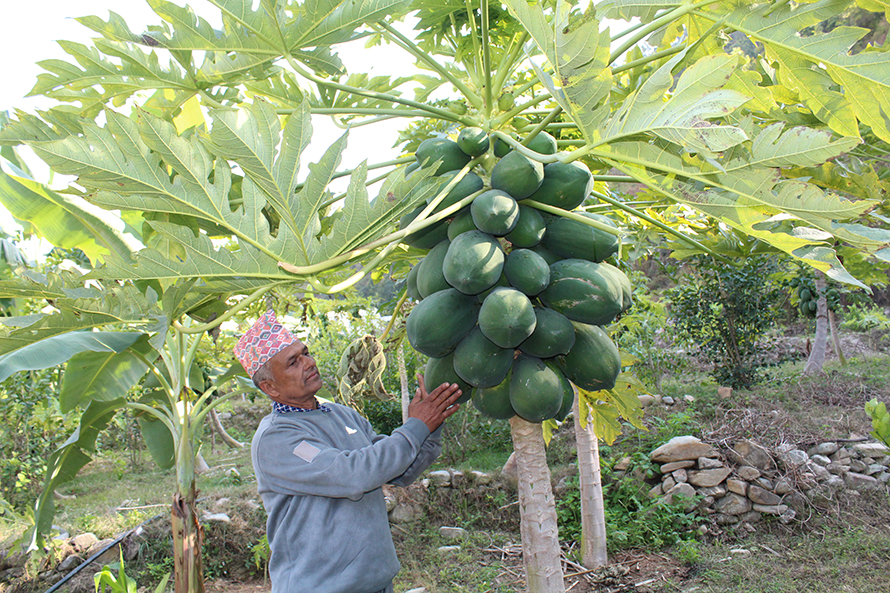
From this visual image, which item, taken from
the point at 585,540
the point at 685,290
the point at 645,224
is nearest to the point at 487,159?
the point at 645,224

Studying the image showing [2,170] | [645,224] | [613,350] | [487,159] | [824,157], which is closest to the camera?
[824,157]

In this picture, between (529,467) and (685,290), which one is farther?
(685,290)

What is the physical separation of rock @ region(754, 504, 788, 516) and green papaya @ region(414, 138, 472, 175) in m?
4.59

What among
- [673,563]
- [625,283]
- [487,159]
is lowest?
[673,563]

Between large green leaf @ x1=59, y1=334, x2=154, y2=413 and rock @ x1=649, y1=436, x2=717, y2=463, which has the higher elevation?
large green leaf @ x1=59, y1=334, x2=154, y2=413

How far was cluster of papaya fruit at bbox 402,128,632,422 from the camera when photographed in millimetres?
1267

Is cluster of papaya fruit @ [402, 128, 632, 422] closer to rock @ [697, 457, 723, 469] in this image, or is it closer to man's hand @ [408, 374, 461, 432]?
man's hand @ [408, 374, 461, 432]

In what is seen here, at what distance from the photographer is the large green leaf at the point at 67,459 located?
119 inches

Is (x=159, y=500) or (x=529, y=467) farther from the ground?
(x=529, y=467)

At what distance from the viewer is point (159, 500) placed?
6523 mm

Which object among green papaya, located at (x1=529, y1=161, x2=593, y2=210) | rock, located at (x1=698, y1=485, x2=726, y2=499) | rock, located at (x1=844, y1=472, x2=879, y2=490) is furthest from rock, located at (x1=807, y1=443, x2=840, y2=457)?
green papaya, located at (x1=529, y1=161, x2=593, y2=210)

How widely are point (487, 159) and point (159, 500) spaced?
6.69 meters

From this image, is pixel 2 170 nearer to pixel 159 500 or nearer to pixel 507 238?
pixel 507 238

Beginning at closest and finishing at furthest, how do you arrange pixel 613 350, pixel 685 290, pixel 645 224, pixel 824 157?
pixel 824 157 < pixel 613 350 < pixel 645 224 < pixel 685 290
